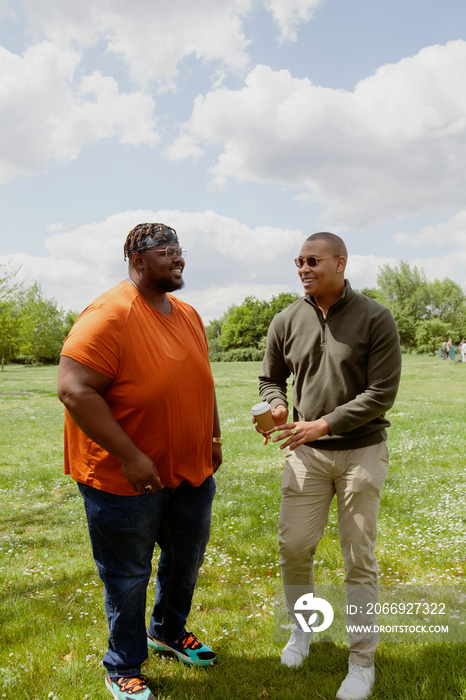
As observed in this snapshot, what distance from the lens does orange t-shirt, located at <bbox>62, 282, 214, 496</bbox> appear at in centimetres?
290

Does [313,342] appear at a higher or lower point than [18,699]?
higher

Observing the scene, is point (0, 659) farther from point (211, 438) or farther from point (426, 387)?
point (426, 387)

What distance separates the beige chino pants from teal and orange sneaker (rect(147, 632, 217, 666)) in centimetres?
63

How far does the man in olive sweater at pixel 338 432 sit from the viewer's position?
3311 mm

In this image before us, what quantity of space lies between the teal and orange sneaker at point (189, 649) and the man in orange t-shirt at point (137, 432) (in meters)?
0.43

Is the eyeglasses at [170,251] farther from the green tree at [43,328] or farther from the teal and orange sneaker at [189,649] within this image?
the green tree at [43,328]

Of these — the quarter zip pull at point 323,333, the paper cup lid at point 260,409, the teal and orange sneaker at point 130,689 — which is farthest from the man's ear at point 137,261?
the teal and orange sneaker at point 130,689

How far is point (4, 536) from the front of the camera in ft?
20.4

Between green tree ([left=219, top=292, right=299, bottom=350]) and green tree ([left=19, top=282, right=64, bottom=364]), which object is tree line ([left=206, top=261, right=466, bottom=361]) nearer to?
green tree ([left=219, top=292, right=299, bottom=350])

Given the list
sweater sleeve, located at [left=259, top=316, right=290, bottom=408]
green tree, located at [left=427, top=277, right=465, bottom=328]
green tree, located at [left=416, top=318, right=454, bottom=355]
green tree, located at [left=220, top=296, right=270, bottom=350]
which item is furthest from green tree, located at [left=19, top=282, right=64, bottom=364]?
sweater sleeve, located at [left=259, top=316, right=290, bottom=408]

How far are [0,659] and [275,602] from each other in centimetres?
207

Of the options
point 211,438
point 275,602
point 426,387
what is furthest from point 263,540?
point 426,387

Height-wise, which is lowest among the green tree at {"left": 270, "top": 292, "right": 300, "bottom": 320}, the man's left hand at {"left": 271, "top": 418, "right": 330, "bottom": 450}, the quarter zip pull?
the man's left hand at {"left": 271, "top": 418, "right": 330, "bottom": 450}

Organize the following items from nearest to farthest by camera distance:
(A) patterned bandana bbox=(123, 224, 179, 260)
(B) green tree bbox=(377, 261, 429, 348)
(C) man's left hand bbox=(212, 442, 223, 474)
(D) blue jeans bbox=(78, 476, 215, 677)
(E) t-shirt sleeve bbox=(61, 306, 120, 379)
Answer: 1. (E) t-shirt sleeve bbox=(61, 306, 120, 379)
2. (D) blue jeans bbox=(78, 476, 215, 677)
3. (A) patterned bandana bbox=(123, 224, 179, 260)
4. (C) man's left hand bbox=(212, 442, 223, 474)
5. (B) green tree bbox=(377, 261, 429, 348)
